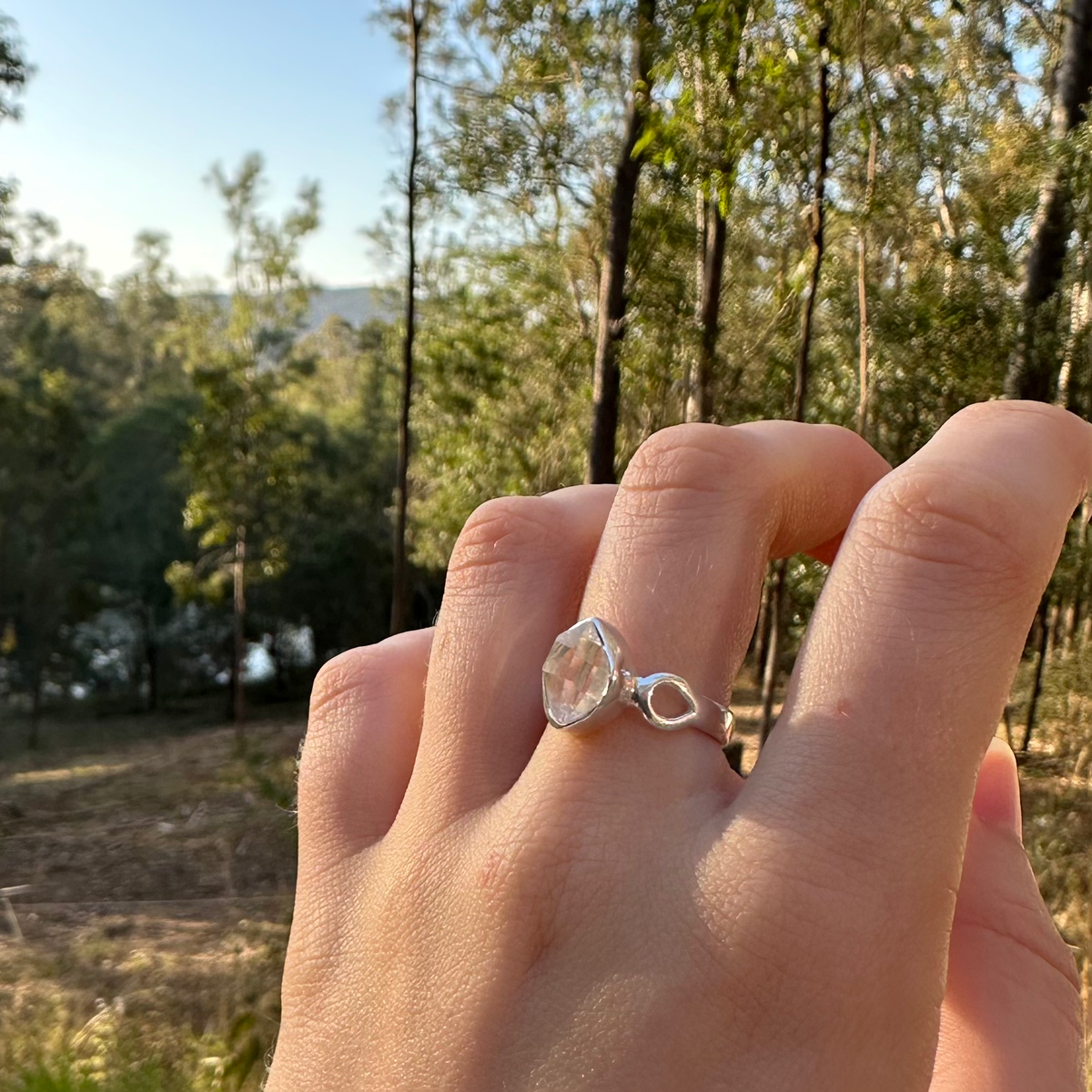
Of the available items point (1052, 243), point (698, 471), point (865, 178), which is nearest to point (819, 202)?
point (865, 178)

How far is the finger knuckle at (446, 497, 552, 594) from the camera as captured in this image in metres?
0.98

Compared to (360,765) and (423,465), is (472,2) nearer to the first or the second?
(360,765)

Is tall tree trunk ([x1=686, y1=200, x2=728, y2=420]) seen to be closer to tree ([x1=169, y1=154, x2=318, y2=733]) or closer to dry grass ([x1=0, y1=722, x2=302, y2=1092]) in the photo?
dry grass ([x1=0, y1=722, x2=302, y2=1092])

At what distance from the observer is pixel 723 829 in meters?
0.73

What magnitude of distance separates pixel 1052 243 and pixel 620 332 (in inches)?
109

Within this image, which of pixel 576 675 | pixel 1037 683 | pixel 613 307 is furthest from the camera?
pixel 1037 683

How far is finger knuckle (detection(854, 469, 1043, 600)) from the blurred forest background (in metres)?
1.10

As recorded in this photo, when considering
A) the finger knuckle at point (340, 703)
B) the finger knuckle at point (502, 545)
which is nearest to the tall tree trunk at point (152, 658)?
the finger knuckle at point (340, 703)

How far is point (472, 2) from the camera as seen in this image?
707cm

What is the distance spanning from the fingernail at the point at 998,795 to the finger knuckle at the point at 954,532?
0.69 feet

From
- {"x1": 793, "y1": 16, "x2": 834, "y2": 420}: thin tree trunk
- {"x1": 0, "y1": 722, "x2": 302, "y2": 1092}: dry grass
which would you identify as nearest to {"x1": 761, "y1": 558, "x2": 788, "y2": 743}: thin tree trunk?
{"x1": 793, "y1": 16, "x2": 834, "y2": 420}: thin tree trunk

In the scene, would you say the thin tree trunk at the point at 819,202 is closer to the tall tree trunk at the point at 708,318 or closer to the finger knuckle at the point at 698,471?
the tall tree trunk at the point at 708,318

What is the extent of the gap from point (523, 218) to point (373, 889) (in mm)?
12370

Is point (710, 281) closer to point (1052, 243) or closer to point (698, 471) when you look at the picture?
point (1052, 243)
